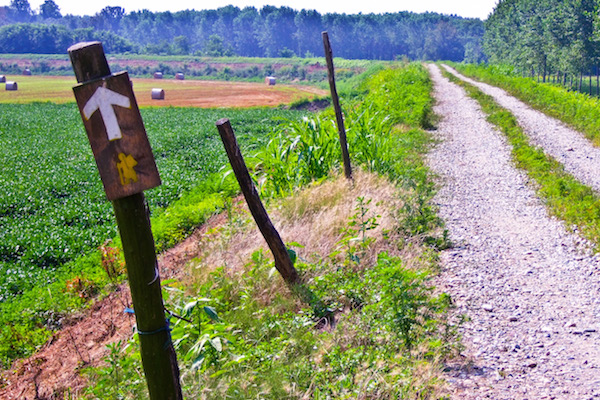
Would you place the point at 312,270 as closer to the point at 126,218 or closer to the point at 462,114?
the point at 126,218

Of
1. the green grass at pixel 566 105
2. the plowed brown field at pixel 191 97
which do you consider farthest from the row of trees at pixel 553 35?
the plowed brown field at pixel 191 97

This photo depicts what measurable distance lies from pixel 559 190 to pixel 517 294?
3.57 m

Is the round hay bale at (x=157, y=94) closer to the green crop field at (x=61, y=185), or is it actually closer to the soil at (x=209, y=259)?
the green crop field at (x=61, y=185)

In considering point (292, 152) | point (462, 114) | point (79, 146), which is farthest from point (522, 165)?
point (79, 146)

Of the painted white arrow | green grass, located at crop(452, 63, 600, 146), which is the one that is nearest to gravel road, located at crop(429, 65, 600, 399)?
the painted white arrow

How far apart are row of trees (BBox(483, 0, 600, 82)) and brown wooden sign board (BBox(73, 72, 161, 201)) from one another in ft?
106

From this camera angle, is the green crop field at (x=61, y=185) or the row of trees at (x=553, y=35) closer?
the green crop field at (x=61, y=185)

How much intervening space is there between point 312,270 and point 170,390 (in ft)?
8.91

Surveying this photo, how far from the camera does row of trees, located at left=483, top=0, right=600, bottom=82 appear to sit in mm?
38188

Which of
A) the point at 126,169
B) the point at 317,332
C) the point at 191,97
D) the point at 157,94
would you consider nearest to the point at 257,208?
the point at 317,332

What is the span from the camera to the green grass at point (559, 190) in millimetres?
6466

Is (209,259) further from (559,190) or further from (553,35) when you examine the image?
(553,35)

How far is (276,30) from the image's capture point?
486ft

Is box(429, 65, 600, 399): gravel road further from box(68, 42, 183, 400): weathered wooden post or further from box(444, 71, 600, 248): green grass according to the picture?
box(68, 42, 183, 400): weathered wooden post
